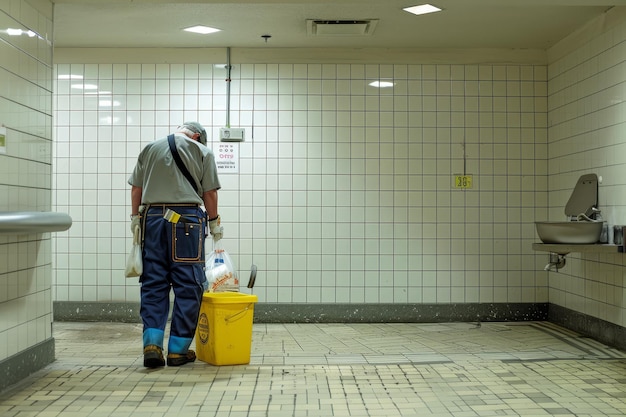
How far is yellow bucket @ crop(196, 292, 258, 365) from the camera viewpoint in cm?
443

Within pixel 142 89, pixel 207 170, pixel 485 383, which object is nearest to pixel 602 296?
pixel 485 383

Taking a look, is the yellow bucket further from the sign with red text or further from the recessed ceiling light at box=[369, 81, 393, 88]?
the recessed ceiling light at box=[369, 81, 393, 88]

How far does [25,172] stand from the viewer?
411 cm

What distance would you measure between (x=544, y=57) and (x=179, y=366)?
14.7ft

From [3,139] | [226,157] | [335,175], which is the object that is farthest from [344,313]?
[3,139]

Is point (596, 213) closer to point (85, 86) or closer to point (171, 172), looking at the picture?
point (171, 172)

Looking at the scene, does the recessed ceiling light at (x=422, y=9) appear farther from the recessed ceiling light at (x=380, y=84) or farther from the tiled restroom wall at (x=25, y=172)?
the tiled restroom wall at (x=25, y=172)

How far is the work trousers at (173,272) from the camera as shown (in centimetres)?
441

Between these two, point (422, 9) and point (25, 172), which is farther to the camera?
point (422, 9)

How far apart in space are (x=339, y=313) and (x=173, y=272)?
239cm

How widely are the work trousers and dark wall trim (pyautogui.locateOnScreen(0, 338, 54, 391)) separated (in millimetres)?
643

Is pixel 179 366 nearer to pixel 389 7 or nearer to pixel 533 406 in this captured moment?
pixel 533 406

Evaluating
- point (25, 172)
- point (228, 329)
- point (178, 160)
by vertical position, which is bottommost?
point (228, 329)

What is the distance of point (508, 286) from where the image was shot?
6.57 metres
